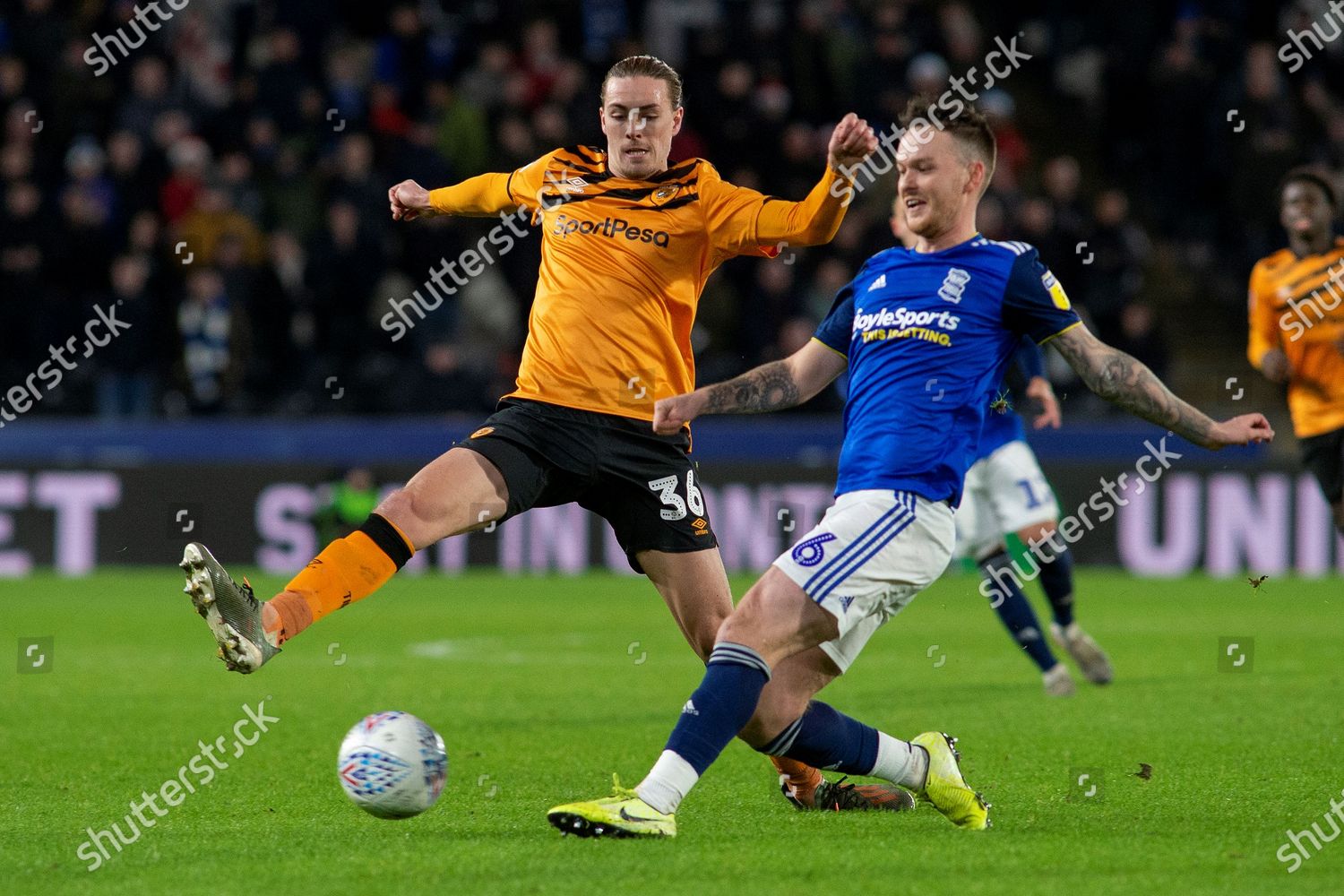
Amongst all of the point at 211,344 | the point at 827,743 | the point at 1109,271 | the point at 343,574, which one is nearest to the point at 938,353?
the point at 827,743

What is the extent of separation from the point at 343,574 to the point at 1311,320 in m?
6.34

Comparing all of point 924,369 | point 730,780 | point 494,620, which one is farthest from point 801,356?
point 494,620

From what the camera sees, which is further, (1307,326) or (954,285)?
(1307,326)

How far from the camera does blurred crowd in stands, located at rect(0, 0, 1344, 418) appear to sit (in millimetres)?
16109

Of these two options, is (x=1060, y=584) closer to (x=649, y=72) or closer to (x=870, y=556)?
(x=649, y=72)

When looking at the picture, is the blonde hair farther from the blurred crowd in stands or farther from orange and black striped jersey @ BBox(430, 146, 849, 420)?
the blurred crowd in stands

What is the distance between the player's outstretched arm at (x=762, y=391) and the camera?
5051 mm

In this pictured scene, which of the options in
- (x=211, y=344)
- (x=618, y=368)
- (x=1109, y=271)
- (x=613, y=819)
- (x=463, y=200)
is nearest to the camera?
(x=613, y=819)

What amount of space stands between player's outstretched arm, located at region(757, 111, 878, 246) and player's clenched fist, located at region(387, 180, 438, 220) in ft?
4.10

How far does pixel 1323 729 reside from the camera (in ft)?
24.7

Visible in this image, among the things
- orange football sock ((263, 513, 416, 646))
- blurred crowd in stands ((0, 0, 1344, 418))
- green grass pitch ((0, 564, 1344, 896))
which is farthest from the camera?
blurred crowd in stands ((0, 0, 1344, 418))

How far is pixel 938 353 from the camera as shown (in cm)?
520

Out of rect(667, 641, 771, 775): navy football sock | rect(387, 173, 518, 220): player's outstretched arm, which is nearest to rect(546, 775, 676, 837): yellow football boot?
rect(667, 641, 771, 775): navy football sock

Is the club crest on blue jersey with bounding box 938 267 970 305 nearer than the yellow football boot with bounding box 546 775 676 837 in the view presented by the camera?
No
